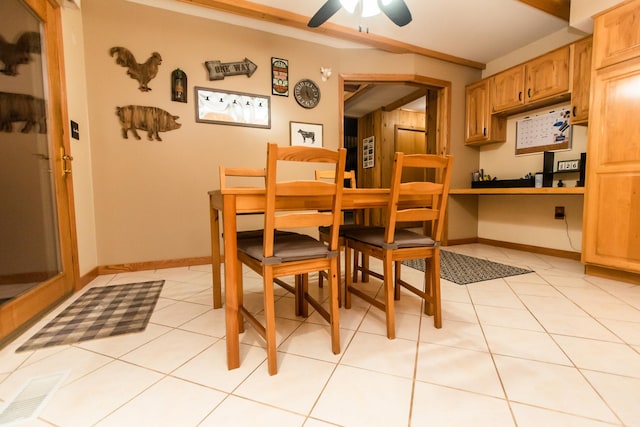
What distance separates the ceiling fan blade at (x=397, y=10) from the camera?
1970mm

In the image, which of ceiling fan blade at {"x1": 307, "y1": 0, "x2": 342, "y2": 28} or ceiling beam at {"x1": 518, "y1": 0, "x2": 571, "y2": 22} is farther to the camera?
ceiling beam at {"x1": 518, "y1": 0, "x2": 571, "y2": 22}

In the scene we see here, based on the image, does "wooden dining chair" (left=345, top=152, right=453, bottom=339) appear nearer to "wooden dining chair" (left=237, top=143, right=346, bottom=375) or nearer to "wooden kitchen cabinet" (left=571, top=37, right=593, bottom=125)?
"wooden dining chair" (left=237, top=143, right=346, bottom=375)

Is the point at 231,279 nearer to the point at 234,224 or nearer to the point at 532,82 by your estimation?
the point at 234,224

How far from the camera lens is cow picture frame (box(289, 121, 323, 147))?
10.5 feet

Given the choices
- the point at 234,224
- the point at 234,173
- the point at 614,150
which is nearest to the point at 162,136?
the point at 234,173

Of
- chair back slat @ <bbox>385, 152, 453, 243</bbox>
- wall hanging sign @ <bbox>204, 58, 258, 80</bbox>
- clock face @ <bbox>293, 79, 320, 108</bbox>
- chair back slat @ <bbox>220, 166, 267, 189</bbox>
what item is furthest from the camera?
clock face @ <bbox>293, 79, 320, 108</bbox>

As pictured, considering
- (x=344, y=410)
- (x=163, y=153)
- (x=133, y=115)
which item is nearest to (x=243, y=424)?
(x=344, y=410)

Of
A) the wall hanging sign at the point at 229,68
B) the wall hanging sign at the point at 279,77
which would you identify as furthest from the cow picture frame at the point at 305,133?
the wall hanging sign at the point at 229,68

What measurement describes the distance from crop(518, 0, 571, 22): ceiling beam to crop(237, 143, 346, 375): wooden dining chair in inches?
117

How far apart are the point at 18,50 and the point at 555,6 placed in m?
4.40

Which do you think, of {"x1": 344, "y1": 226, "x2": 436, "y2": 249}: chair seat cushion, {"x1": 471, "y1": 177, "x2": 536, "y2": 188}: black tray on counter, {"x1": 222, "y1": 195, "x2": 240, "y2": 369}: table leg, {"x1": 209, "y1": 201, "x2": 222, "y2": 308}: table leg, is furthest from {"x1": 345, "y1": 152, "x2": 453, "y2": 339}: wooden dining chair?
{"x1": 471, "y1": 177, "x2": 536, "y2": 188}: black tray on counter

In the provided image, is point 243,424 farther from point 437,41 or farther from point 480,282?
point 437,41

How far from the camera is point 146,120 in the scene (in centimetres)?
264

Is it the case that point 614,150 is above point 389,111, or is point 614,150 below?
below
